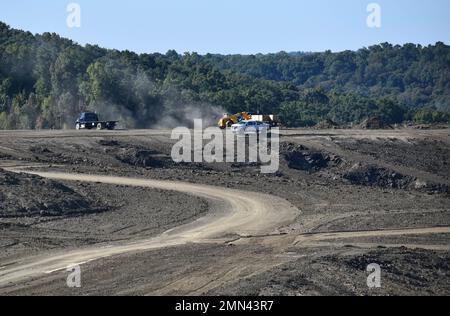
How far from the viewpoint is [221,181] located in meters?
46.4

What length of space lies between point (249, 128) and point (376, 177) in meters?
10.8

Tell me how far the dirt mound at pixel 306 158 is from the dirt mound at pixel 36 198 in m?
19.3

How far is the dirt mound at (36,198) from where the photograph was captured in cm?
3488

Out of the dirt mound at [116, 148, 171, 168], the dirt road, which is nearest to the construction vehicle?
the dirt mound at [116, 148, 171, 168]

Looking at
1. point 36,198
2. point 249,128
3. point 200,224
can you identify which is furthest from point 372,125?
point 36,198

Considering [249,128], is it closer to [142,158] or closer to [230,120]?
[230,120]

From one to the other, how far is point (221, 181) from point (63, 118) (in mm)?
39705

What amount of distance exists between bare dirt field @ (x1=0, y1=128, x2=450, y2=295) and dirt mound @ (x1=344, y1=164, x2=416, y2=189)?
0.32ft

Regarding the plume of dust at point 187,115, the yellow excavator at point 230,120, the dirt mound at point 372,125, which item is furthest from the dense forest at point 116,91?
the dirt mound at point 372,125

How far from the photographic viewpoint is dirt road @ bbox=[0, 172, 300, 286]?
26266 mm

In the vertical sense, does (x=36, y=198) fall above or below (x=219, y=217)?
above

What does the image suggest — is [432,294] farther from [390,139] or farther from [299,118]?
[299,118]

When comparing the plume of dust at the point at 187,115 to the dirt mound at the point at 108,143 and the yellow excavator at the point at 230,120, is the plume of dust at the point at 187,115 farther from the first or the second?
the dirt mound at the point at 108,143

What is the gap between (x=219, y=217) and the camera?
36.4 meters
